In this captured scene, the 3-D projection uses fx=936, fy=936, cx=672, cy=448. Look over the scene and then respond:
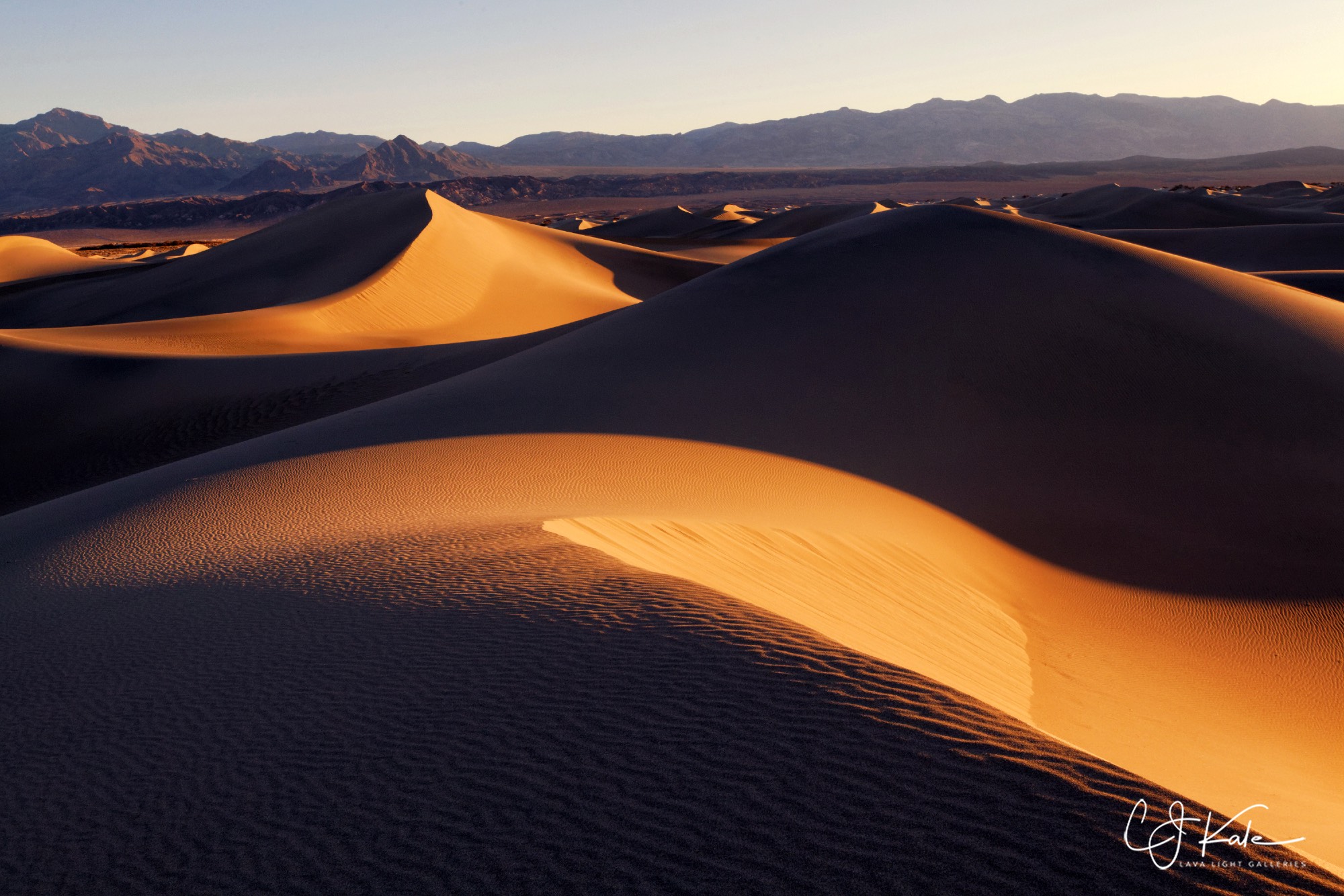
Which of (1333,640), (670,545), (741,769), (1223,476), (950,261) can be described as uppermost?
(950,261)

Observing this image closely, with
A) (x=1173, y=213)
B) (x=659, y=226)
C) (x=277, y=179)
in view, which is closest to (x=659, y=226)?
(x=659, y=226)

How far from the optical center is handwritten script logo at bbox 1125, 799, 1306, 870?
214cm

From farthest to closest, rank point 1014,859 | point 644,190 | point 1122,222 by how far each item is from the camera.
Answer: point 644,190
point 1122,222
point 1014,859

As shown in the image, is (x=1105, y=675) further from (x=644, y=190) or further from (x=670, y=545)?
(x=644, y=190)

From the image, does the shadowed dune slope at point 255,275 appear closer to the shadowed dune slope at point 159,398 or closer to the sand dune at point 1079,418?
the shadowed dune slope at point 159,398

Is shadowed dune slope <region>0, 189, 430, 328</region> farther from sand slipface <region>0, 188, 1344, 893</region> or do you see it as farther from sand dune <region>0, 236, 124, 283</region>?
sand slipface <region>0, 188, 1344, 893</region>

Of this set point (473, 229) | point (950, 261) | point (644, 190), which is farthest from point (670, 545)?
point (644, 190)

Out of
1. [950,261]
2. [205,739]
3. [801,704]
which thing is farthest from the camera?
[950,261]

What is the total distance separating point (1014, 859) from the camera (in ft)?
7.11

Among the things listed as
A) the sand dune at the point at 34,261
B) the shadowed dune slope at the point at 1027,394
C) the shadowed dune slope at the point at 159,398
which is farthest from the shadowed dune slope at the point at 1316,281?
the sand dune at the point at 34,261

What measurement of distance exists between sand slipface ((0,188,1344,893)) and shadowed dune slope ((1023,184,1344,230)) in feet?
95.8

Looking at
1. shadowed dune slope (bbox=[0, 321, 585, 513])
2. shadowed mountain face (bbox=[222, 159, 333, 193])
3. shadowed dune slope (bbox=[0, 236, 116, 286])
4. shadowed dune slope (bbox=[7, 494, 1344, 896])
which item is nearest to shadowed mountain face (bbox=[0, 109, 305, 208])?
shadowed mountain face (bbox=[222, 159, 333, 193])

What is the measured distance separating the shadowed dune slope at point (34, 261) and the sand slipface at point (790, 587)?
29.2 m

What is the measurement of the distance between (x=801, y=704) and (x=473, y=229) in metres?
25.7
